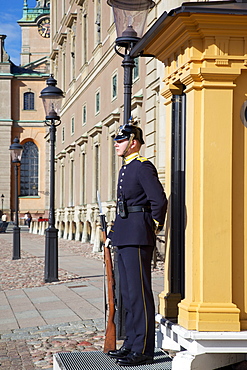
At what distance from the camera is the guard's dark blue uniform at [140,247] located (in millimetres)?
5449

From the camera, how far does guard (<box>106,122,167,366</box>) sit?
5.42 metres

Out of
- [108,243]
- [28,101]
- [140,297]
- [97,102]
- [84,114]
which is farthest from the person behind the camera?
[28,101]

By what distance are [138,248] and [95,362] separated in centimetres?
96

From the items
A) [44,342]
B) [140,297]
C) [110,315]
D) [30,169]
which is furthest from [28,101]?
[140,297]

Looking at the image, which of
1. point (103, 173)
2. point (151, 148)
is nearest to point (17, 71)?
point (103, 173)

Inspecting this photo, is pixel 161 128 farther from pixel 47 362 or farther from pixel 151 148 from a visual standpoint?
pixel 47 362

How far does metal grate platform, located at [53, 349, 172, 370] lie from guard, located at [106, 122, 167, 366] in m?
0.08

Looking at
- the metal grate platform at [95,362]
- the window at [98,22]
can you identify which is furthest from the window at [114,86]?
the metal grate platform at [95,362]

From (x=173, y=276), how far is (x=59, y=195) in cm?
3582

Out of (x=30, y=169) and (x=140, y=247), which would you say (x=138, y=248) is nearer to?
(x=140, y=247)

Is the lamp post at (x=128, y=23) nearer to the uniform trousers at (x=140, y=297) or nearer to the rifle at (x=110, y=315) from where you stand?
the rifle at (x=110, y=315)

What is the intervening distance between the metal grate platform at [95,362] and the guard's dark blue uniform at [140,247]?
0.51ft

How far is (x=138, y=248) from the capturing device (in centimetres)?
550

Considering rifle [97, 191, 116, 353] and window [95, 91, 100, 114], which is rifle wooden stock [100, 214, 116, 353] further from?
window [95, 91, 100, 114]
